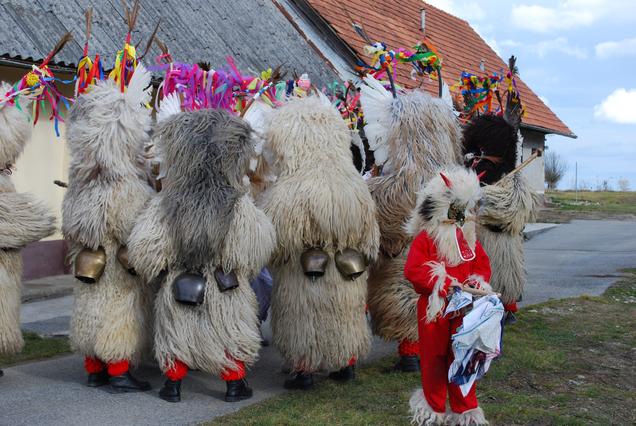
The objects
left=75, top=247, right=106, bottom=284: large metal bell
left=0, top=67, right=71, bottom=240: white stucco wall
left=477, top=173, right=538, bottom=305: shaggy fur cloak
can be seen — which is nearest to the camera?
left=75, top=247, right=106, bottom=284: large metal bell

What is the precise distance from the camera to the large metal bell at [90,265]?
15.7ft

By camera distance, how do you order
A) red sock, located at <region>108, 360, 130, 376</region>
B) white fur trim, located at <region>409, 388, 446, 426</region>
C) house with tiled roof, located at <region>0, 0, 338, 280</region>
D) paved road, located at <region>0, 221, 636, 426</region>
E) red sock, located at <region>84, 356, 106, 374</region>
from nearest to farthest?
white fur trim, located at <region>409, 388, 446, 426</region> < paved road, located at <region>0, 221, 636, 426</region> < red sock, located at <region>108, 360, 130, 376</region> < red sock, located at <region>84, 356, 106, 374</region> < house with tiled roof, located at <region>0, 0, 338, 280</region>

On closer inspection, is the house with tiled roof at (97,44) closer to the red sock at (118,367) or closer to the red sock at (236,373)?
the red sock at (118,367)

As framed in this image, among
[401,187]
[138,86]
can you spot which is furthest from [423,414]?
[138,86]

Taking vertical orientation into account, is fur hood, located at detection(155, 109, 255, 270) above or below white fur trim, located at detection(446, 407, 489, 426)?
above

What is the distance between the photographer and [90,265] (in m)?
4.79

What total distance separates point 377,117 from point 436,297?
1863mm

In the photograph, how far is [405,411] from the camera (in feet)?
15.3

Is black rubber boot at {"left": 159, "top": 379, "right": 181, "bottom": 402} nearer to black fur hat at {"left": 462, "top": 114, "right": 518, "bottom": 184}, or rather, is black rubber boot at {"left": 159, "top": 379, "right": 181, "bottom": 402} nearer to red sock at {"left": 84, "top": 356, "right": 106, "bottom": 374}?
red sock at {"left": 84, "top": 356, "right": 106, "bottom": 374}

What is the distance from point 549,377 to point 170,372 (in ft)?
8.85

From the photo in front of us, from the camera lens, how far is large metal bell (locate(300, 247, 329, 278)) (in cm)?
482

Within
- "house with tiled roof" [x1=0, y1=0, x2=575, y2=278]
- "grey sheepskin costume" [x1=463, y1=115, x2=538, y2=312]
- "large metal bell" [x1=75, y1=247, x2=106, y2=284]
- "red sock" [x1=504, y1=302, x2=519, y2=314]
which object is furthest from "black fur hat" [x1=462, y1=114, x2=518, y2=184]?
"large metal bell" [x1=75, y1=247, x2=106, y2=284]

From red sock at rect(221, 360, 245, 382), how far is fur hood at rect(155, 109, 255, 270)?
67 centimetres

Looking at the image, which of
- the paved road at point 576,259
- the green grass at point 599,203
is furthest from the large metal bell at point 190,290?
the green grass at point 599,203
